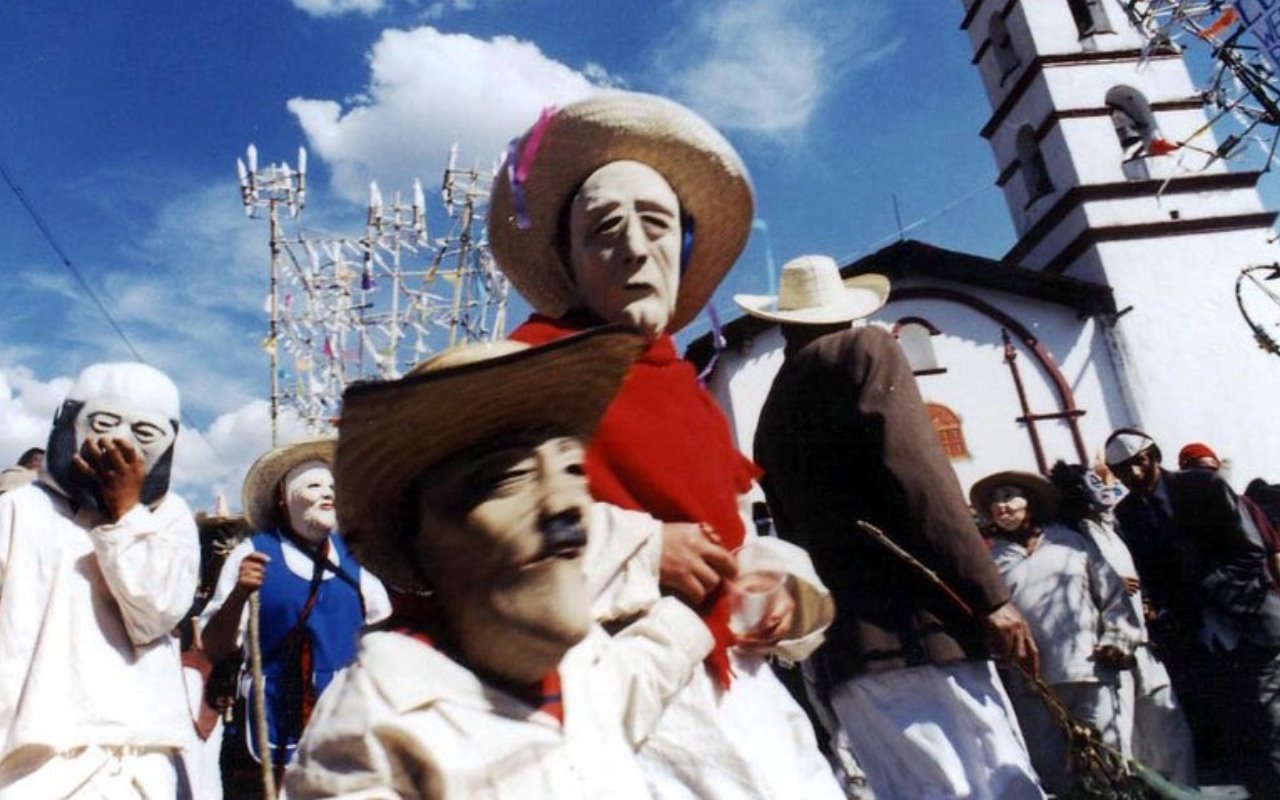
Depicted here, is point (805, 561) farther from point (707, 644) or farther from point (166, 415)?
point (166, 415)

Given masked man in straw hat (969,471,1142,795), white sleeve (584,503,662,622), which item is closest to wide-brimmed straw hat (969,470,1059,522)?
masked man in straw hat (969,471,1142,795)

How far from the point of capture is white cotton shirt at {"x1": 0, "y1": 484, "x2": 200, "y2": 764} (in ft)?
6.70

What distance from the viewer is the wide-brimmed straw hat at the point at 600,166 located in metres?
1.89

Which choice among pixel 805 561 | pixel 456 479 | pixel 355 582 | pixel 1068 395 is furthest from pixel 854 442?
pixel 1068 395

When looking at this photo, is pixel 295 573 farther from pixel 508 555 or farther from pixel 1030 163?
pixel 1030 163

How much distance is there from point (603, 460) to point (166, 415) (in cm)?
151

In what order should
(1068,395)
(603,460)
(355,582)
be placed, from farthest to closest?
(1068,395) < (355,582) < (603,460)

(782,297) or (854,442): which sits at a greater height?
(782,297)

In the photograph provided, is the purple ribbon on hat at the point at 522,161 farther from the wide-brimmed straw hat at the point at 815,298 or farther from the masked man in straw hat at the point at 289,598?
the masked man in straw hat at the point at 289,598

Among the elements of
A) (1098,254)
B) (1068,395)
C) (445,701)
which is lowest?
(445,701)

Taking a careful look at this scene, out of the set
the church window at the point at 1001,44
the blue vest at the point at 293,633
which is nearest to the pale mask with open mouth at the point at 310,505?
the blue vest at the point at 293,633

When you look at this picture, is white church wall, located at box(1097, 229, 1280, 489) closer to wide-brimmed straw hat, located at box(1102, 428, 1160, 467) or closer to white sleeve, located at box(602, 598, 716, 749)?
wide-brimmed straw hat, located at box(1102, 428, 1160, 467)

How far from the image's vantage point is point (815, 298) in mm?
2904

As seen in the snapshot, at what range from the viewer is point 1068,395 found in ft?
48.5
